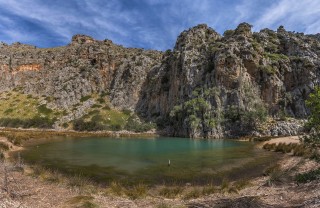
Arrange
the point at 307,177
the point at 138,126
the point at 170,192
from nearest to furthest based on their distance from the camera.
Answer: the point at 307,177, the point at 170,192, the point at 138,126

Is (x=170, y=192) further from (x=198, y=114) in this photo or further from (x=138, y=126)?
(x=138, y=126)

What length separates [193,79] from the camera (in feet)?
334

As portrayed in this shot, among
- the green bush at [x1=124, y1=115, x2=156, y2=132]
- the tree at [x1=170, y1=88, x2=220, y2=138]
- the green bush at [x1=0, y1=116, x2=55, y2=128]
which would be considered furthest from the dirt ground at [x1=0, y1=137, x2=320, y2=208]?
the green bush at [x1=0, y1=116, x2=55, y2=128]

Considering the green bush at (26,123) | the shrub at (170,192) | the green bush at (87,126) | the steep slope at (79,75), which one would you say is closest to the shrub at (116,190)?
the shrub at (170,192)

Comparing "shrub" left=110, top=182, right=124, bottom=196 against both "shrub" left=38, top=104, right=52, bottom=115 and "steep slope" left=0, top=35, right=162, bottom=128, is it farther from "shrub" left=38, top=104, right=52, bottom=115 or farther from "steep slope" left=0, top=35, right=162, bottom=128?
"shrub" left=38, top=104, right=52, bottom=115

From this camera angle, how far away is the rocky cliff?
89.1 metres

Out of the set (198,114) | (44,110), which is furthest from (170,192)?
(44,110)

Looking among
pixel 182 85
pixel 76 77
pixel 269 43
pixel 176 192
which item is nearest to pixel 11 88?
pixel 76 77

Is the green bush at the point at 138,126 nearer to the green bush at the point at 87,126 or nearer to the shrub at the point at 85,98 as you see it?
the green bush at the point at 87,126

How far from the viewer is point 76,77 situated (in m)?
135

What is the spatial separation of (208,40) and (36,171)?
10954 centimetres

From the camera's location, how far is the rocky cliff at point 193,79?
89.1m

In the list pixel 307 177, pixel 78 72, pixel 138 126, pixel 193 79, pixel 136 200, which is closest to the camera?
pixel 136 200

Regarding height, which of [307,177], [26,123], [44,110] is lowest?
[307,177]
